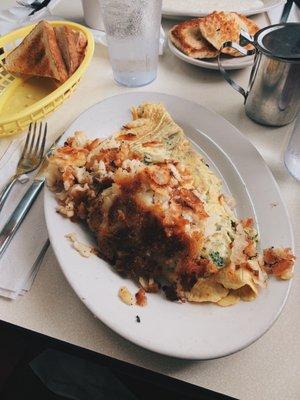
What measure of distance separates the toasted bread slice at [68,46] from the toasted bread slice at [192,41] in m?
0.34

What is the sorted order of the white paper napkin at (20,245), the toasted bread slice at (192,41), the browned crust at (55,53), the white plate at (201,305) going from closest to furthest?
1. the white plate at (201,305)
2. the white paper napkin at (20,245)
3. the browned crust at (55,53)
4. the toasted bread slice at (192,41)

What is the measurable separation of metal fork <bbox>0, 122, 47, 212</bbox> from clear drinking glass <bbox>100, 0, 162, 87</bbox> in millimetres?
350

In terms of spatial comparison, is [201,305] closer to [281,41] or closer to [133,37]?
[281,41]

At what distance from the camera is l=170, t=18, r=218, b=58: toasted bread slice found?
1097 mm

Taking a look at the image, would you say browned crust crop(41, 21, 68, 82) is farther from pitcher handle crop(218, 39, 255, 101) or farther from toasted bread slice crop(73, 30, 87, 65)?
pitcher handle crop(218, 39, 255, 101)

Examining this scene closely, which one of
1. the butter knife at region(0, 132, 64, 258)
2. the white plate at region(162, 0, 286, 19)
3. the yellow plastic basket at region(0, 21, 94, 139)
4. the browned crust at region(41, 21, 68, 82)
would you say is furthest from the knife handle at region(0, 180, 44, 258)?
the white plate at region(162, 0, 286, 19)

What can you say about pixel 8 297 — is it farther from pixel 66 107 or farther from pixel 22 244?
pixel 66 107

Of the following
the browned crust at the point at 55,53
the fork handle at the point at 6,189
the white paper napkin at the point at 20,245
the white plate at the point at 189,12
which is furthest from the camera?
the white plate at the point at 189,12

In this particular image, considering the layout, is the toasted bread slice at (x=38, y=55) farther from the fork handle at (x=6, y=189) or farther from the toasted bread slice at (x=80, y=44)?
the fork handle at (x=6, y=189)

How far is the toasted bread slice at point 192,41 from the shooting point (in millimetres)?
1097

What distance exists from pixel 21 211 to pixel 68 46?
0.54m

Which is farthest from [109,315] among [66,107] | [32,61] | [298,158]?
[32,61]

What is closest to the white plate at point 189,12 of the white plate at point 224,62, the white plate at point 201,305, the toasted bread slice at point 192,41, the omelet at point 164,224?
the toasted bread slice at point 192,41

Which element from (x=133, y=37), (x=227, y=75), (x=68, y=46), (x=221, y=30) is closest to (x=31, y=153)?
(x=68, y=46)
